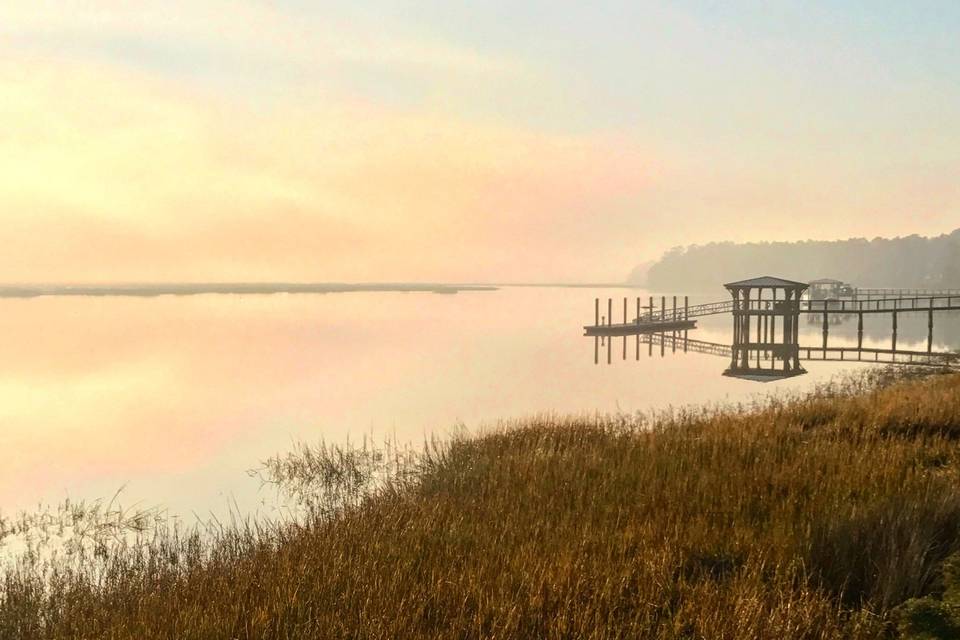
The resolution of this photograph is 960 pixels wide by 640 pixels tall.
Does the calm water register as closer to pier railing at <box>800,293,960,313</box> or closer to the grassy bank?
pier railing at <box>800,293,960,313</box>

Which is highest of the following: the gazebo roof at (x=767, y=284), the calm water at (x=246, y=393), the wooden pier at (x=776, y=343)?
the gazebo roof at (x=767, y=284)

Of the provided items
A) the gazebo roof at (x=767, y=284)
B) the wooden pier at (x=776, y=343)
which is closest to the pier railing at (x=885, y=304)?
the wooden pier at (x=776, y=343)

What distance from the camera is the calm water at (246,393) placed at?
646 inches

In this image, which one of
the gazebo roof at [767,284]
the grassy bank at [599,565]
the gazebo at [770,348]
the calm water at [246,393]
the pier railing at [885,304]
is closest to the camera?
the grassy bank at [599,565]

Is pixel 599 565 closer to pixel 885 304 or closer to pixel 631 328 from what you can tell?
pixel 631 328

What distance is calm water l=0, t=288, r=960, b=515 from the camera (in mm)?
16406

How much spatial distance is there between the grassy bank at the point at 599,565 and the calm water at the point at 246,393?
298 inches

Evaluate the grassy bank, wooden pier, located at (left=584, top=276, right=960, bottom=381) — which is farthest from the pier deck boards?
the grassy bank

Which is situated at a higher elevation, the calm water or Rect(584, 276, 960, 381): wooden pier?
Rect(584, 276, 960, 381): wooden pier

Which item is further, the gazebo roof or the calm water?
the gazebo roof

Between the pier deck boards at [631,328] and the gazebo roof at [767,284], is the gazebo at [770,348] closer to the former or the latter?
the gazebo roof at [767,284]

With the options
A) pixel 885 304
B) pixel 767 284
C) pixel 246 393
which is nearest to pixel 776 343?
pixel 767 284

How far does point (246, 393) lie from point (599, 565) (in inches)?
1023

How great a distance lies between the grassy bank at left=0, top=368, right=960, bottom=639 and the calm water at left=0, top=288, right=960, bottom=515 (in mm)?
7573
